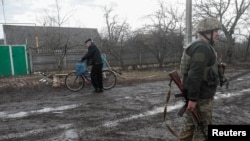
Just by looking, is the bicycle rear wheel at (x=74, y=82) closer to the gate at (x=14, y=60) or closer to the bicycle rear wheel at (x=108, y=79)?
the bicycle rear wheel at (x=108, y=79)

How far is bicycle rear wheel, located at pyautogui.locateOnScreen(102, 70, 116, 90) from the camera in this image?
36.1 ft

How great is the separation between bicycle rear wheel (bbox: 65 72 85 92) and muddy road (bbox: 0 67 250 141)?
259mm

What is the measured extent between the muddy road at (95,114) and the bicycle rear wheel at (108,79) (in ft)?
1.63

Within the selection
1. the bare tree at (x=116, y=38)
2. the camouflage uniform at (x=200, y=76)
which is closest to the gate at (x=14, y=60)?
the bare tree at (x=116, y=38)

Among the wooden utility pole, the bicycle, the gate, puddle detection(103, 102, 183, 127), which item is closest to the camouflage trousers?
puddle detection(103, 102, 183, 127)

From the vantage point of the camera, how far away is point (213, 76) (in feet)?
12.4

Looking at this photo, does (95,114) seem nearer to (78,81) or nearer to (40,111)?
(40,111)

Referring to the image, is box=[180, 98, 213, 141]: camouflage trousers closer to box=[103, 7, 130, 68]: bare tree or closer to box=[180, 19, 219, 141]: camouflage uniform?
box=[180, 19, 219, 141]: camouflage uniform

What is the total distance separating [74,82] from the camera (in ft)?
35.4

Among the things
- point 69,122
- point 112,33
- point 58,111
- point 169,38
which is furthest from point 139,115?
point 169,38

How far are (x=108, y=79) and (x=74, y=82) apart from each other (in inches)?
54.3

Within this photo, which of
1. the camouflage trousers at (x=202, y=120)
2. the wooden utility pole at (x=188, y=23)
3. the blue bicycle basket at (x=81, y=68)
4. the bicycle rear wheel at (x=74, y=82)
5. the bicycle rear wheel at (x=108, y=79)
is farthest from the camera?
the wooden utility pole at (x=188, y=23)

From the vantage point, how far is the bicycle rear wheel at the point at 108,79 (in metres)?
11.0

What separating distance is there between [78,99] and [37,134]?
141 inches
